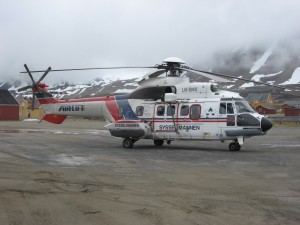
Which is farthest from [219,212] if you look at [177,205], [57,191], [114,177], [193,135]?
[193,135]

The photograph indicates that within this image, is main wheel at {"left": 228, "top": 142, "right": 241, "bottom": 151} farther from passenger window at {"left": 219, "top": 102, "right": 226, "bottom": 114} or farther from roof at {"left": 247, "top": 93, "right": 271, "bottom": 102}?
roof at {"left": 247, "top": 93, "right": 271, "bottom": 102}

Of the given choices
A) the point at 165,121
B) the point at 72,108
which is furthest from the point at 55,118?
the point at 165,121

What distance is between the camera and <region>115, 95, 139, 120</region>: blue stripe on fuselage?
21266 millimetres

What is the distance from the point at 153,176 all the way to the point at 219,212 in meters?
4.11

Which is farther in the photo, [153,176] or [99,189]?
[153,176]

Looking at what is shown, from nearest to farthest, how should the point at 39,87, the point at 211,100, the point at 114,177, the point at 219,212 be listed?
the point at 219,212, the point at 114,177, the point at 211,100, the point at 39,87

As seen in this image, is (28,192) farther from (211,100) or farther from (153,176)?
(211,100)

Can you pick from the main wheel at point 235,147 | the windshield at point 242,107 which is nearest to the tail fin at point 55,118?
the main wheel at point 235,147

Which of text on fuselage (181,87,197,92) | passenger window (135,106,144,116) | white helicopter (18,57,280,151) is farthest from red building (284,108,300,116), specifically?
text on fuselage (181,87,197,92)

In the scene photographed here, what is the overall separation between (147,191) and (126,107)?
12651 mm

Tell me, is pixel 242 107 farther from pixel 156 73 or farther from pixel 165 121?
pixel 156 73

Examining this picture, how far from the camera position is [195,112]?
1958 centimetres

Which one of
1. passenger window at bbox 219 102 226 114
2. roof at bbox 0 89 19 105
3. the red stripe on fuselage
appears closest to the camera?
passenger window at bbox 219 102 226 114

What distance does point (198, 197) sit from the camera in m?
8.60
